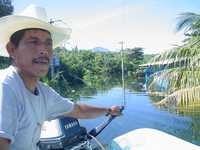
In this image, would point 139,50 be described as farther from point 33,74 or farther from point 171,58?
point 33,74

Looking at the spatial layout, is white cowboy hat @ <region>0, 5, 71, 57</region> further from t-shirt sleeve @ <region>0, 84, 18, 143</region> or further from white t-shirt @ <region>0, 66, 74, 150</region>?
t-shirt sleeve @ <region>0, 84, 18, 143</region>

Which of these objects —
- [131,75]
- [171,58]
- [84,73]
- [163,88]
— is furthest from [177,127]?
[131,75]

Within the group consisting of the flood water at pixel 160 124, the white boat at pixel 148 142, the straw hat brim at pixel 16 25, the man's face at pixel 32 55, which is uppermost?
the straw hat brim at pixel 16 25

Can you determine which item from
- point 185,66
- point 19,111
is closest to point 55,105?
point 19,111

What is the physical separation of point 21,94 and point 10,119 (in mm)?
186

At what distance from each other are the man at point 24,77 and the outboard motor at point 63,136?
102 cm

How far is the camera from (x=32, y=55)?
199 cm

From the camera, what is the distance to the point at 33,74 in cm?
201

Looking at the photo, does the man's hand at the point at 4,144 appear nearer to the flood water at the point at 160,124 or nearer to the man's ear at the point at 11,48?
the man's ear at the point at 11,48

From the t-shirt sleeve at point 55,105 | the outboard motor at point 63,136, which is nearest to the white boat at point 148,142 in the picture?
the outboard motor at point 63,136

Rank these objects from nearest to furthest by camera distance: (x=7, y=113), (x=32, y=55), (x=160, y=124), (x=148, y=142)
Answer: (x=7, y=113) → (x=32, y=55) → (x=148, y=142) → (x=160, y=124)

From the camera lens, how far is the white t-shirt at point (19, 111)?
5.68 ft

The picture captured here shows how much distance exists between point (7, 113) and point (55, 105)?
699mm

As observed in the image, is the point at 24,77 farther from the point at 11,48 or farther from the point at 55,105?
the point at 55,105
